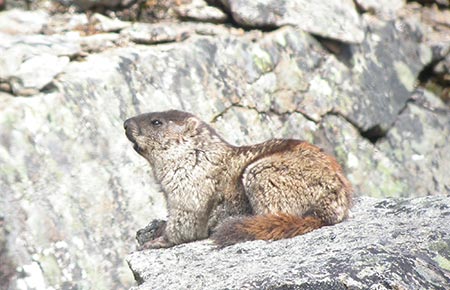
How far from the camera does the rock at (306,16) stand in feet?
36.4

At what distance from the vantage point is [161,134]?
7.46 meters

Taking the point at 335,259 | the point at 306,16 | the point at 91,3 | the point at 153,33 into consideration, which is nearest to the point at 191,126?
the point at 335,259

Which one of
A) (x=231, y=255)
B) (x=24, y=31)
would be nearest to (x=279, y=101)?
(x=24, y=31)

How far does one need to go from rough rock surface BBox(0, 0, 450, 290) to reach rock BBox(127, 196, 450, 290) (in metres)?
2.69

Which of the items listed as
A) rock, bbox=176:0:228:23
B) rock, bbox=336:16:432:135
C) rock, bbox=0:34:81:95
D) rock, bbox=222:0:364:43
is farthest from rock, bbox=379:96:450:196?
rock, bbox=0:34:81:95

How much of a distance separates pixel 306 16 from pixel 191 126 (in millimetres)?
4255

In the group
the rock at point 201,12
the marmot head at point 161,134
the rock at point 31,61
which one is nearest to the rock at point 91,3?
the rock at point 201,12

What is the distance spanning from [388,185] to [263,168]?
4816 millimetres

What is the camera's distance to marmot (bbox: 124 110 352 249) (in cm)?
621

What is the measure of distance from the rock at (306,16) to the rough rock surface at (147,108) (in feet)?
0.25

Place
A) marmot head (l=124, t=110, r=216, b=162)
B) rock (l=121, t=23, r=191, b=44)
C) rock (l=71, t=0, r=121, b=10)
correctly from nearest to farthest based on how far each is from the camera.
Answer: marmot head (l=124, t=110, r=216, b=162)
rock (l=121, t=23, r=191, b=44)
rock (l=71, t=0, r=121, b=10)

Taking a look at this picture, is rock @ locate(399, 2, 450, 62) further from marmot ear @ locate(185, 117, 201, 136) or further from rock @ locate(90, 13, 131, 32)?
marmot ear @ locate(185, 117, 201, 136)

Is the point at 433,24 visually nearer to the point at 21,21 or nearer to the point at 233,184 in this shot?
the point at 21,21

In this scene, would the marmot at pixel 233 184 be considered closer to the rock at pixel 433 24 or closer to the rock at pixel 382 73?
the rock at pixel 382 73
